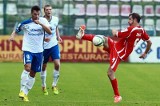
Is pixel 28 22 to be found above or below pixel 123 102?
above

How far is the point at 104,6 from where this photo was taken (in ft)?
110

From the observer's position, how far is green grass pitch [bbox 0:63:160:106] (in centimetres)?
1346

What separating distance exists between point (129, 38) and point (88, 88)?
12.9 feet

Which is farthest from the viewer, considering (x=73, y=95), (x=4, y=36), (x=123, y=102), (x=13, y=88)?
(x=4, y=36)

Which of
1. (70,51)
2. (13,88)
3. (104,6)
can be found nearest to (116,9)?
(104,6)

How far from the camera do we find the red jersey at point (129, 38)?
13570 mm

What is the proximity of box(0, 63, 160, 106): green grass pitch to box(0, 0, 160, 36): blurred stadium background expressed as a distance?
6894 mm

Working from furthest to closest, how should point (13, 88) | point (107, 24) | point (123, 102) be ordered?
1. point (107, 24)
2. point (13, 88)
3. point (123, 102)

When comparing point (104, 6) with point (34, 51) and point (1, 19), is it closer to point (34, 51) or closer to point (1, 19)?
point (1, 19)

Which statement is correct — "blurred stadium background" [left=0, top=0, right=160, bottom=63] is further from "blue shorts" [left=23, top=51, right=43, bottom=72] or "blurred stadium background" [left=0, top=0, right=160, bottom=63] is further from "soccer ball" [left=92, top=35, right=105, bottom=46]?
"soccer ball" [left=92, top=35, right=105, bottom=46]

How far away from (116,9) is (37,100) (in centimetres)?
2002

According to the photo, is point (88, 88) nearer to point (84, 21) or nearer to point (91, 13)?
point (84, 21)

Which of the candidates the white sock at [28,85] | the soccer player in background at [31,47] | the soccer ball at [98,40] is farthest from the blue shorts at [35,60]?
the soccer ball at [98,40]

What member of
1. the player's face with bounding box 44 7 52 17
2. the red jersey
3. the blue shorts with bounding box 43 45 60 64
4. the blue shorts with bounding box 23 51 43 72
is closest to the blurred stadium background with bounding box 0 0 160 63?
the blue shorts with bounding box 43 45 60 64
